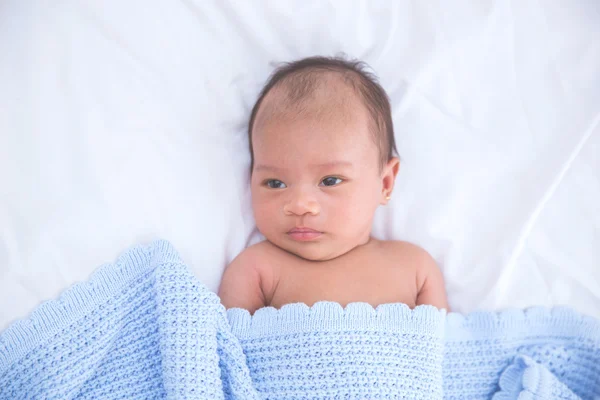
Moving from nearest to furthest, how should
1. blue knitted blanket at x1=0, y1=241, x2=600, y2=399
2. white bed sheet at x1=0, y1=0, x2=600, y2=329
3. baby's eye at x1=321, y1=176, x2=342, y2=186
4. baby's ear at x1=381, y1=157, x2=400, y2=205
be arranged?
blue knitted blanket at x1=0, y1=241, x2=600, y2=399
white bed sheet at x1=0, y1=0, x2=600, y2=329
baby's eye at x1=321, y1=176, x2=342, y2=186
baby's ear at x1=381, y1=157, x2=400, y2=205

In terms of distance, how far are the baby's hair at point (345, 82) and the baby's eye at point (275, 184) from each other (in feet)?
0.43

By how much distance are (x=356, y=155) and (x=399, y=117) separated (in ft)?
0.87

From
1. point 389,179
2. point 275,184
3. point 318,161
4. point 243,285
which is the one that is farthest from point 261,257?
point 389,179

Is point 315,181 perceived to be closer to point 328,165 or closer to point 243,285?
point 328,165

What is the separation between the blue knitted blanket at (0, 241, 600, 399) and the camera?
125 cm

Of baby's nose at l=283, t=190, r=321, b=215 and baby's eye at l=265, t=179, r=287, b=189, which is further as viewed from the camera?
baby's eye at l=265, t=179, r=287, b=189

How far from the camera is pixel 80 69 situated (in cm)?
143

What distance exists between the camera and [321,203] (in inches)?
57.2

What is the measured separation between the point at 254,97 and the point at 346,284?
59 centimetres

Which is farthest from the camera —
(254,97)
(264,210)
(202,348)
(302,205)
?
(254,97)

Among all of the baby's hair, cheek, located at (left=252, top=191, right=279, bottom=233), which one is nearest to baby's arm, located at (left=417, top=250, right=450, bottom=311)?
the baby's hair

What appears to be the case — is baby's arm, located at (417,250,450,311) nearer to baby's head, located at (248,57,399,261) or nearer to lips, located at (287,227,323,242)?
baby's head, located at (248,57,399,261)

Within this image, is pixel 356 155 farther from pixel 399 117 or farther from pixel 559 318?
pixel 559 318

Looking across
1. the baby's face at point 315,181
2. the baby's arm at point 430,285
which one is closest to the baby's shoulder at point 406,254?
the baby's arm at point 430,285
